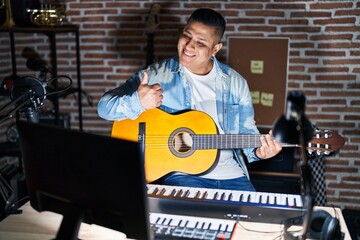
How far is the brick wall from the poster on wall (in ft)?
0.20

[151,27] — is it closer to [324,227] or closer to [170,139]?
[170,139]

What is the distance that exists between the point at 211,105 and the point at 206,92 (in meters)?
0.09

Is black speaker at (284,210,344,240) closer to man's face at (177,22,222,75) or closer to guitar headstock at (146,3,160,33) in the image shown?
man's face at (177,22,222,75)

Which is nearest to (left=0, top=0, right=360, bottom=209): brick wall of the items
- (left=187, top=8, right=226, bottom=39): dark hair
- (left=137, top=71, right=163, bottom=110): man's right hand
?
(left=187, top=8, right=226, bottom=39): dark hair

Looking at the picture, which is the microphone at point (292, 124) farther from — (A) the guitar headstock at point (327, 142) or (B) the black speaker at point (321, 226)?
(A) the guitar headstock at point (327, 142)

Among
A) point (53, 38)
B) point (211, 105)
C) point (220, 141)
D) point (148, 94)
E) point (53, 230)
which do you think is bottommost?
point (53, 230)

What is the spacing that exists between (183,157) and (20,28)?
1817 mm

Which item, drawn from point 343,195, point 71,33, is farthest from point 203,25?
point 343,195

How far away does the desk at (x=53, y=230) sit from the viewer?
1.62m

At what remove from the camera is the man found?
97.0 inches

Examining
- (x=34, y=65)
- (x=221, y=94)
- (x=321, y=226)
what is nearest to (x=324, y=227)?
(x=321, y=226)

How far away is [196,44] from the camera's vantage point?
8.44 feet

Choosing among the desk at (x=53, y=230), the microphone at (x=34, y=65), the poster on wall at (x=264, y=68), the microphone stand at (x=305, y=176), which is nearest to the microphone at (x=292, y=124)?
the microphone stand at (x=305, y=176)

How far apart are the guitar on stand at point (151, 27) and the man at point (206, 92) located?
104cm
